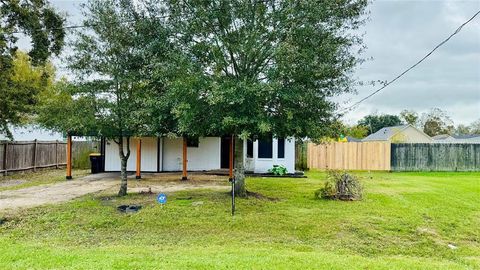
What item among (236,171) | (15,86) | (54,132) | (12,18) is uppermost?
(12,18)

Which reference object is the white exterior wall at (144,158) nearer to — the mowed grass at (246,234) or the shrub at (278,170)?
the shrub at (278,170)

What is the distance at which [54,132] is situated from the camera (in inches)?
449

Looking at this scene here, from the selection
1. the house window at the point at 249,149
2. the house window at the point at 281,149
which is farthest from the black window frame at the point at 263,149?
the house window at the point at 249,149

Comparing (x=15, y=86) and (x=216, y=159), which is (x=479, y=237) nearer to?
(x=216, y=159)

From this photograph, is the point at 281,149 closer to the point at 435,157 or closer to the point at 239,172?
the point at 239,172

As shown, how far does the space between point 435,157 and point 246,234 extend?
18.1 meters

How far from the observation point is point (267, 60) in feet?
28.8

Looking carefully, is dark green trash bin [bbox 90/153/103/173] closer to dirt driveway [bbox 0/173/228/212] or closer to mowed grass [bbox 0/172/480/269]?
dirt driveway [bbox 0/173/228/212]

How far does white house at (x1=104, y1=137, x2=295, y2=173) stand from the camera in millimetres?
17750

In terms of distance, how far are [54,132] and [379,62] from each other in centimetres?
1239

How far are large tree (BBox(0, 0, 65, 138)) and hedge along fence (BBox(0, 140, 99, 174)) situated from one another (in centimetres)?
117

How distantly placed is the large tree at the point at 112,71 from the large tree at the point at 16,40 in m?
5.77

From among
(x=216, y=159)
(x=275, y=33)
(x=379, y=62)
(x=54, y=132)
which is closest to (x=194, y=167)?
(x=216, y=159)

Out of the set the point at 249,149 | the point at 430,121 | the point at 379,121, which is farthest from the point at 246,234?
the point at 379,121
